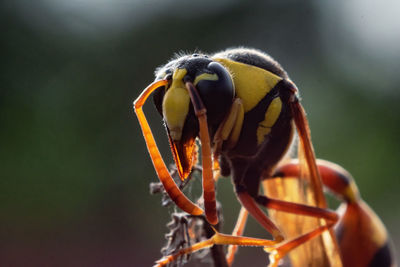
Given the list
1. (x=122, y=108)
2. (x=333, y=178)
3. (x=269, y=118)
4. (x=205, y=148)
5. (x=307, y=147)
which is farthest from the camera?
(x=122, y=108)

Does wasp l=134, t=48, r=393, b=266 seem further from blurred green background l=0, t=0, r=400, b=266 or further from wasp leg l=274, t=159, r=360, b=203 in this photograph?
blurred green background l=0, t=0, r=400, b=266

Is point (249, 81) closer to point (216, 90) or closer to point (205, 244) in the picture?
point (216, 90)

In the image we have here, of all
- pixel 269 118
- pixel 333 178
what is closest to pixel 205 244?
pixel 269 118

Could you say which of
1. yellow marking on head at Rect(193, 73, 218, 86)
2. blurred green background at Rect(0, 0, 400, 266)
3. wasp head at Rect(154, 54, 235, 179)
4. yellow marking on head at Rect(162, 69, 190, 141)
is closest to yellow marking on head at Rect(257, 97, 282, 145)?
wasp head at Rect(154, 54, 235, 179)

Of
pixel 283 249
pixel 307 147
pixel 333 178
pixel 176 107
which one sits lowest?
pixel 283 249

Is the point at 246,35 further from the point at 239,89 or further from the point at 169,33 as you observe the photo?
the point at 239,89

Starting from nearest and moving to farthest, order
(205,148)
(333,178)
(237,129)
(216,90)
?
(205,148) < (216,90) < (237,129) < (333,178)
